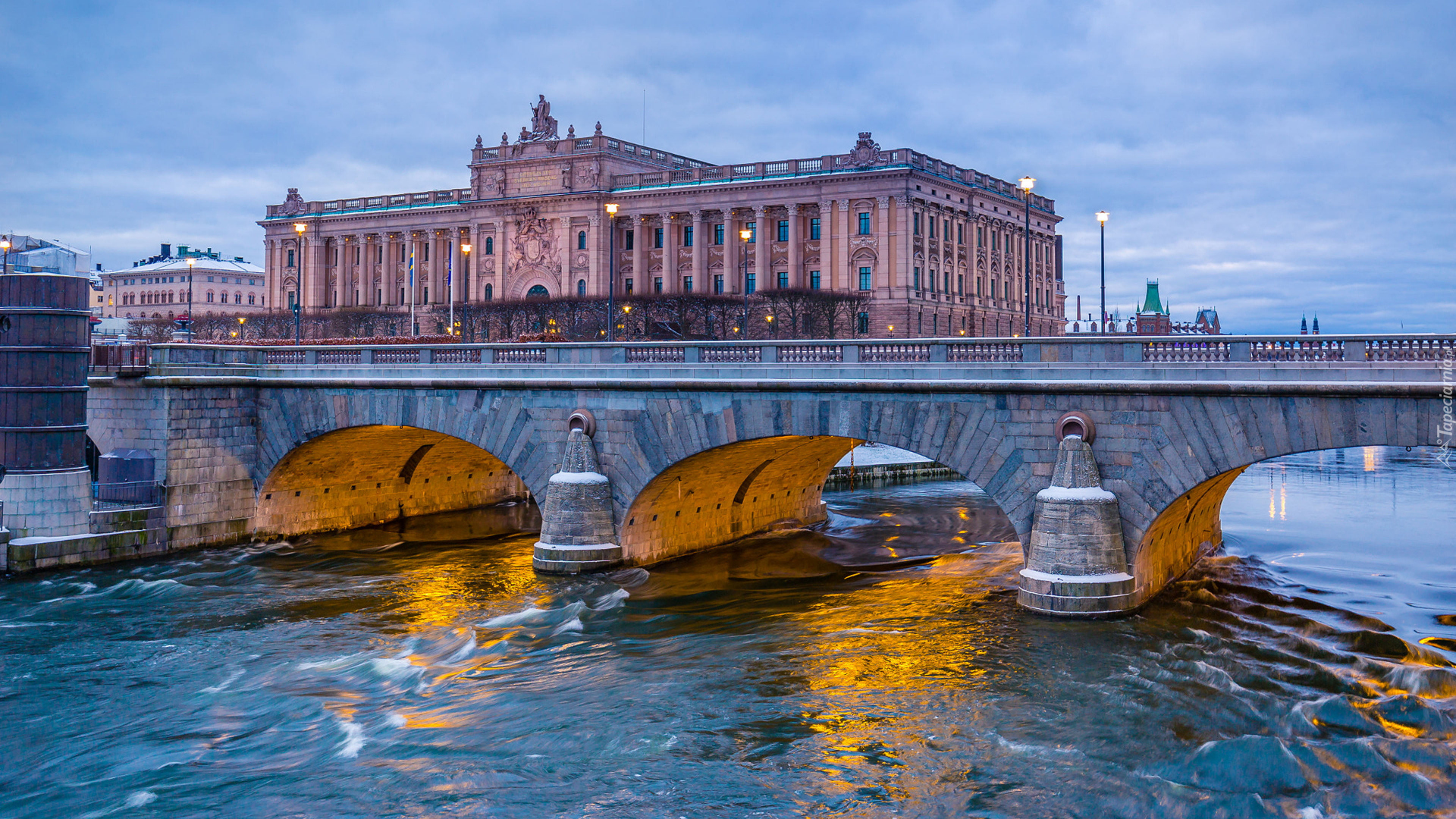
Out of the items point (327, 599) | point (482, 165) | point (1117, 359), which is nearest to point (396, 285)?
point (482, 165)

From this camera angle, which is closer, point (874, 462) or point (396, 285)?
point (874, 462)

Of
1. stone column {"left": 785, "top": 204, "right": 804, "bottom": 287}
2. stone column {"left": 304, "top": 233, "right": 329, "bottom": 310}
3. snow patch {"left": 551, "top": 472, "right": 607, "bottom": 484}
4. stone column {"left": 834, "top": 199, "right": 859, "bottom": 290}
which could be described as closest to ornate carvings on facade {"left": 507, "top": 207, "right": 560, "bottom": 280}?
stone column {"left": 785, "top": 204, "right": 804, "bottom": 287}

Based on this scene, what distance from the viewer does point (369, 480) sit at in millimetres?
45656

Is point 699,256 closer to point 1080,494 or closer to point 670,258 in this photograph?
point 670,258

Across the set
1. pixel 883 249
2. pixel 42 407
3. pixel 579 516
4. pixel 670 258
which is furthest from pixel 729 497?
pixel 670 258

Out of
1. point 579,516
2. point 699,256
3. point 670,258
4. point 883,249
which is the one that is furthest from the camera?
point 670,258

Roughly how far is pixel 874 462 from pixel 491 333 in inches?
1348

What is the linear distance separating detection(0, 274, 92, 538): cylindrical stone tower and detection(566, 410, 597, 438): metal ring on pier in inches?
589

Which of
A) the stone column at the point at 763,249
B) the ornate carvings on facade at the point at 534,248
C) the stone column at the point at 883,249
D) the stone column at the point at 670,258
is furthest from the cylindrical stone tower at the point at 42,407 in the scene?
the ornate carvings on facade at the point at 534,248

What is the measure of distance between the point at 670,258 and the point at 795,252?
1336 cm

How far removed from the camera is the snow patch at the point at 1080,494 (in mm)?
26172

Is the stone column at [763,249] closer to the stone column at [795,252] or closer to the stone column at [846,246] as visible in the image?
the stone column at [795,252]

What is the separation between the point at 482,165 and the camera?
4550 inches

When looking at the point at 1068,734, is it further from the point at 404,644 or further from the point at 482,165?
the point at 482,165
